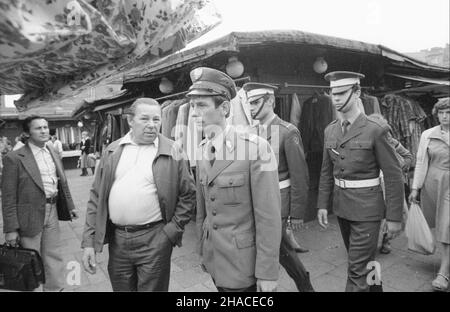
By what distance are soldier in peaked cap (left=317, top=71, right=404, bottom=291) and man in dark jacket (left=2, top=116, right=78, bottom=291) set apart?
324 cm

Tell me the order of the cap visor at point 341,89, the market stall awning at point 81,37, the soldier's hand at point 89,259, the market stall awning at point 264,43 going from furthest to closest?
the market stall awning at point 264,43, the cap visor at point 341,89, the soldier's hand at point 89,259, the market stall awning at point 81,37

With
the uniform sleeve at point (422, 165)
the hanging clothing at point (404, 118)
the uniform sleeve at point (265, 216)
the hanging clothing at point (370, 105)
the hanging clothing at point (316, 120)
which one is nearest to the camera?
the uniform sleeve at point (265, 216)

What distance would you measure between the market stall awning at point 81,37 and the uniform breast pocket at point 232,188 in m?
0.94

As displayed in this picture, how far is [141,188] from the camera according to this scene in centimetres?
236

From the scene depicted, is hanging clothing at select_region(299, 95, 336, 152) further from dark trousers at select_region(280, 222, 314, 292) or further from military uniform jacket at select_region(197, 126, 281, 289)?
military uniform jacket at select_region(197, 126, 281, 289)

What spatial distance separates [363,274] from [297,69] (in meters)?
4.32

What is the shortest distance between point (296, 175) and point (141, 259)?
1893mm

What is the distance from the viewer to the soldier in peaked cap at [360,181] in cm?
262

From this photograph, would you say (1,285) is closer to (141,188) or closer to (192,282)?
(141,188)

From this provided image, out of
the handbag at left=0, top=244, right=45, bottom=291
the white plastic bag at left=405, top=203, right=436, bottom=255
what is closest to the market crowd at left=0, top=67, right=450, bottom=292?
the white plastic bag at left=405, top=203, right=436, bottom=255

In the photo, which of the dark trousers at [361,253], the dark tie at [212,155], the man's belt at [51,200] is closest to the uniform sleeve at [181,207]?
the dark tie at [212,155]

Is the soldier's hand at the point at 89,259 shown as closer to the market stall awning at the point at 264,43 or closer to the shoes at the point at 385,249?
the market stall awning at the point at 264,43

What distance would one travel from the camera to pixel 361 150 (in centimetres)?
274

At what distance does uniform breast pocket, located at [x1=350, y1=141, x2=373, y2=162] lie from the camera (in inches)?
107
